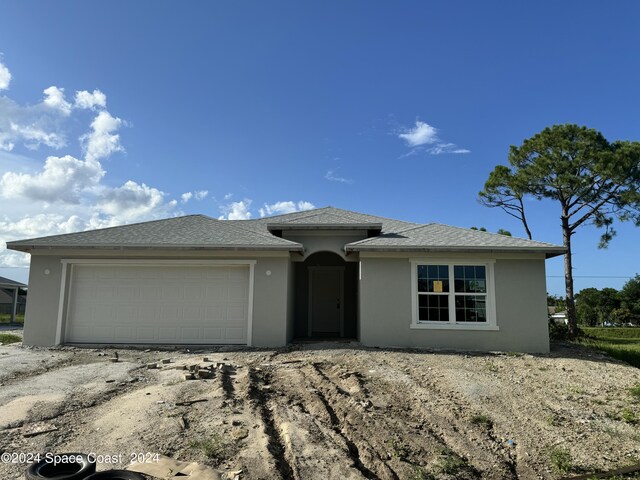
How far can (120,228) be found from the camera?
13.6m

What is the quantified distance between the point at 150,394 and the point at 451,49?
1210 centimetres

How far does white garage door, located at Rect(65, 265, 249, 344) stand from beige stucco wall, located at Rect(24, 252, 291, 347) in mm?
336

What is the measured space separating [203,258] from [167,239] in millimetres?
1150

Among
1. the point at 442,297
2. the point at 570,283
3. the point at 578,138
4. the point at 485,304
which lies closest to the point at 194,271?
the point at 442,297

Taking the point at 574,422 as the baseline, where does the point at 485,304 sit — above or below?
above

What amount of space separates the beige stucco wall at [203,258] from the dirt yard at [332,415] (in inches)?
81.1

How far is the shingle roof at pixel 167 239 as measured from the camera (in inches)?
468

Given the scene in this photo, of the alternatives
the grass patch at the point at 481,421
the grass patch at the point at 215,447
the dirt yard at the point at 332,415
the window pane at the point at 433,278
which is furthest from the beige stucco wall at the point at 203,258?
the grass patch at the point at 215,447

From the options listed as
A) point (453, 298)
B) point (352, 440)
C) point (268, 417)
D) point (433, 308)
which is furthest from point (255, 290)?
point (352, 440)

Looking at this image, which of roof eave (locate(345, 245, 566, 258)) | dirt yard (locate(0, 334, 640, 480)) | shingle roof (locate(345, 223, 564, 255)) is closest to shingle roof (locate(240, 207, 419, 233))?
shingle roof (locate(345, 223, 564, 255))

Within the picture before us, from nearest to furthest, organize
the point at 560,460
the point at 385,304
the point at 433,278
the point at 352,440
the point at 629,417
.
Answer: the point at 560,460 → the point at 352,440 → the point at 629,417 → the point at 385,304 → the point at 433,278

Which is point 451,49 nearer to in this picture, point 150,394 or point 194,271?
point 194,271

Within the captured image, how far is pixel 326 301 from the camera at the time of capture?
51.1 ft

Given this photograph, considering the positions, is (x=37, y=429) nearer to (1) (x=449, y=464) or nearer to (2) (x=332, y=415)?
(2) (x=332, y=415)
